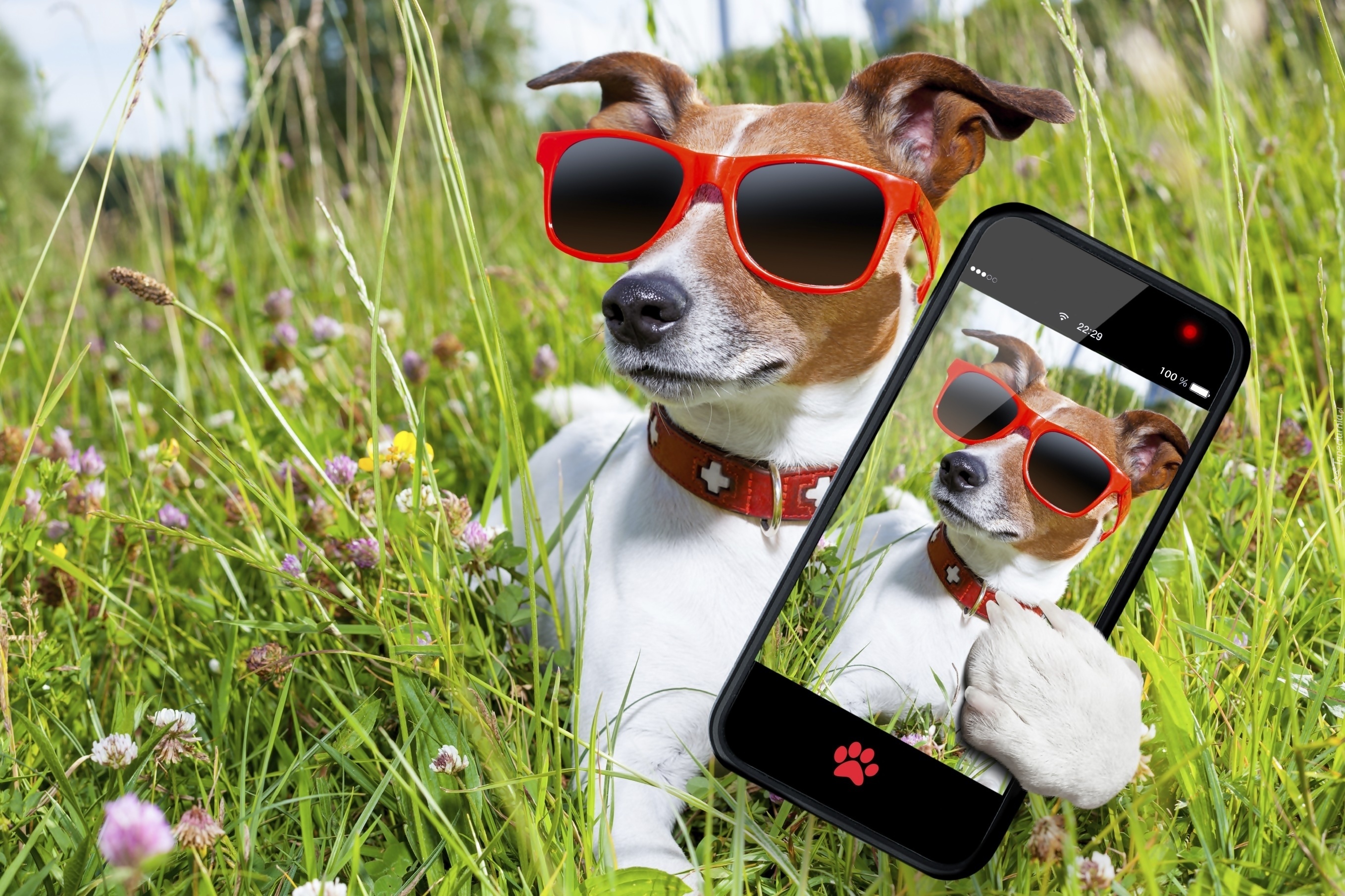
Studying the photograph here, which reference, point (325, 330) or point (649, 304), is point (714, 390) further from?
point (325, 330)

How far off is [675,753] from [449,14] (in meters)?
2.64

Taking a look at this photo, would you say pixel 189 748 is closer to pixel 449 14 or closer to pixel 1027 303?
pixel 1027 303

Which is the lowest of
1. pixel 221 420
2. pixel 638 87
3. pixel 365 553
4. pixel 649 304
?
pixel 221 420

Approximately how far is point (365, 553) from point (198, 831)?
0.57m


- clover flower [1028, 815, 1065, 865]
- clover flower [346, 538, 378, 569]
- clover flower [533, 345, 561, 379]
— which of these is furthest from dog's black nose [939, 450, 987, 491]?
clover flower [533, 345, 561, 379]

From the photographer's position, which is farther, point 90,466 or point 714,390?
point 90,466

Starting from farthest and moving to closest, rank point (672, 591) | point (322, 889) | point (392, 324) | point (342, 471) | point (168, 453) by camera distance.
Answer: point (392, 324) → point (168, 453) → point (342, 471) → point (672, 591) → point (322, 889)

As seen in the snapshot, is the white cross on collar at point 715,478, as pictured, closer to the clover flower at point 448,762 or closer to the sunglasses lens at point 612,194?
the sunglasses lens at point 612,194

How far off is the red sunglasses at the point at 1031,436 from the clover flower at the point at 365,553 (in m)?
1.01

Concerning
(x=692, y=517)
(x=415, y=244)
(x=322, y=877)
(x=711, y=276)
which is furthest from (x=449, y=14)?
(x=322, y=877)

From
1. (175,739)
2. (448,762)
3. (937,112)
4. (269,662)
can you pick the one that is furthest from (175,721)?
(937,112)

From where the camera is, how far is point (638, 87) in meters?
1.81

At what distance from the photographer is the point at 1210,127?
3.12 m

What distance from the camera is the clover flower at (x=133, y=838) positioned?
711 mm
